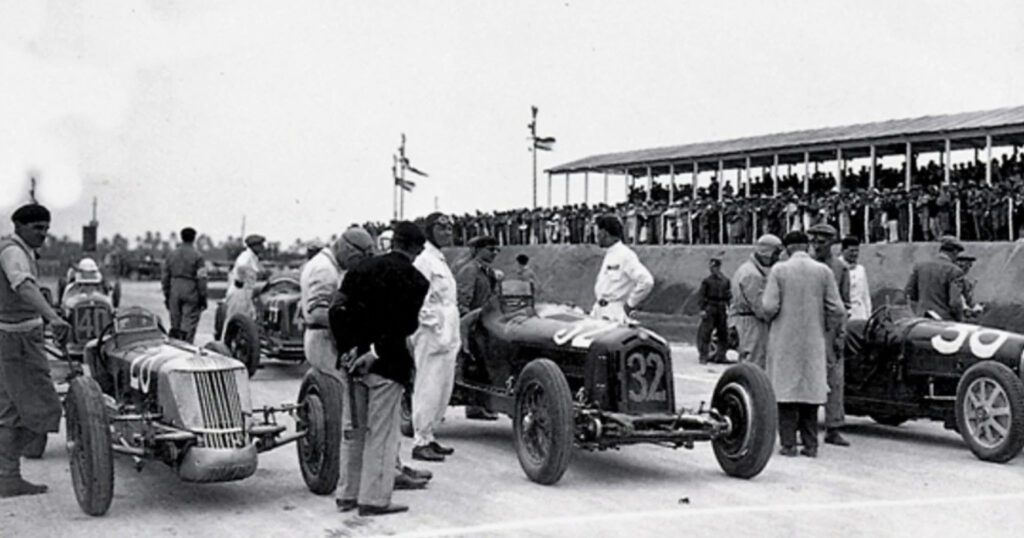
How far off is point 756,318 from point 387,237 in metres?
3.59

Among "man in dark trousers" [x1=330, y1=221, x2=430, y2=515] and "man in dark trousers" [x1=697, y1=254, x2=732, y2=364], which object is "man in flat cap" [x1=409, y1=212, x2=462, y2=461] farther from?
"man in dark trousers" [x1=697, y1=254, x2=732, y2=364]

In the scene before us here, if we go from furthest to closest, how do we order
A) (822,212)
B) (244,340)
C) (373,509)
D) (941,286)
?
(822,212)
(244,340)
(941,286)
(373,509)

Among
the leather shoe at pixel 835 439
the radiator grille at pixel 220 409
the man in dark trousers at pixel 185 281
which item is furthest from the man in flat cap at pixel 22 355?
the man in dark trousers at pixel 185 281

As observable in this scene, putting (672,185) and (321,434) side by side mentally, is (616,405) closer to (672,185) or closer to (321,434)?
(321,434)

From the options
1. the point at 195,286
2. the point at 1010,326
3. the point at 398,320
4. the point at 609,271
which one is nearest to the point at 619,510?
the point at 398,320

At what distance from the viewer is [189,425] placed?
7504 mm

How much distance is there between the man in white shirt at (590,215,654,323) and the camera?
33.6ft

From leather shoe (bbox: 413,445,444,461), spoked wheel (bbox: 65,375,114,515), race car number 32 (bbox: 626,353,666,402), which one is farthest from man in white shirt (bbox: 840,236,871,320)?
spoked wheel (bbox: 65,375,114,515)

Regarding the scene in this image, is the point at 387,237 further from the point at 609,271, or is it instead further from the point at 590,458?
the point at 590,458

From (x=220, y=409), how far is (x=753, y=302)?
5.41 meters

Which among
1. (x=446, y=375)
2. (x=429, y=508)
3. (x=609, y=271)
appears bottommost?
(x=429, y=508)

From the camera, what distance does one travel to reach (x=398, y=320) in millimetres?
7258

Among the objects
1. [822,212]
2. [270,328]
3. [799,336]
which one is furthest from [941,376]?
[822,212]

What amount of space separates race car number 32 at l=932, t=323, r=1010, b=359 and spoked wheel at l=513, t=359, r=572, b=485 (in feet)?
13.2
